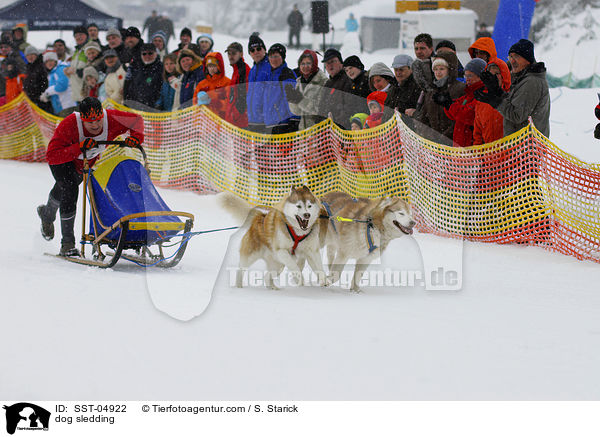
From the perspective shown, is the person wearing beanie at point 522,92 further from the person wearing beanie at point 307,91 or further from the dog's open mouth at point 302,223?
the dog's open mouth at point 302,223

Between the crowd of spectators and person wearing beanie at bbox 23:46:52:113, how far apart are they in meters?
0.02

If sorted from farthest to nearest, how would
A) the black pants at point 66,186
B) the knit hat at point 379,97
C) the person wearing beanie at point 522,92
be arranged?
1. the knit hat at point 379,97
2. the person wearing beanie at point 522,92
3. the black pants at point 66,186

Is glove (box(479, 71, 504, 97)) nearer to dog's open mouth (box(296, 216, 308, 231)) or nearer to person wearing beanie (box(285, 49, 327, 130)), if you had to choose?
person wearing beanie (box(285, 49, 327, 130))

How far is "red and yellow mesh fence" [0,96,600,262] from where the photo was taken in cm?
641

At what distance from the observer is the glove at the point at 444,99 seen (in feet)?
22.8

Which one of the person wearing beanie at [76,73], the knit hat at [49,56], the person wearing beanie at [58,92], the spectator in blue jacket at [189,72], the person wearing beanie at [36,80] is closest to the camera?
the spectator in blue jacket at [189,72]

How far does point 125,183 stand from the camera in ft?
18.8

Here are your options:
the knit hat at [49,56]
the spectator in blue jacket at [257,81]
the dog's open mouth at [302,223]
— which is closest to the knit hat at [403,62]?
the spectator in blue jacket at [257,81]

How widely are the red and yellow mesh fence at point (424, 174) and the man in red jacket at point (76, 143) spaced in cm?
254

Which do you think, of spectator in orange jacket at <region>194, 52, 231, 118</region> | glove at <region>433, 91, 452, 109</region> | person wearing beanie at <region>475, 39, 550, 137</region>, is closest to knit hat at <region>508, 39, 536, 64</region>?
person wearing beanie at <region>475, 39, 550, 137</region>

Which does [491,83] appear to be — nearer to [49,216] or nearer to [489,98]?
[489,98]

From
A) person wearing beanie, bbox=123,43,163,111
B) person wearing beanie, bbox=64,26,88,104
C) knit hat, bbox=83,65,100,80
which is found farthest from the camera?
person wearing beanie, bbox=64,26,88,104

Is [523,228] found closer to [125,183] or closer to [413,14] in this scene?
[125,183]

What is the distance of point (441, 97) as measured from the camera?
695 cm
